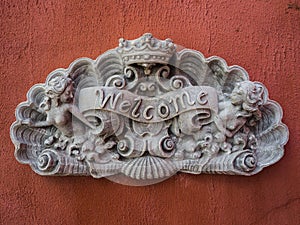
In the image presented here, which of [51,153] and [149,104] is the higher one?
[149,104]

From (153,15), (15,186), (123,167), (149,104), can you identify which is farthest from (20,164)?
(153,15)

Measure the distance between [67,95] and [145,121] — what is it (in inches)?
9.4

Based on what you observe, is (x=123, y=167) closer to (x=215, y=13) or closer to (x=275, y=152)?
(x=275, y=152)

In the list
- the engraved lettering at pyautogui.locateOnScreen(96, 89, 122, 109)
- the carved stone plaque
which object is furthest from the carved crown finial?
the engraved lettering at pyautogui.locateOnScreen(96, 89, 122, 109)

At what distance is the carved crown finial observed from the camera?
36.8 inches

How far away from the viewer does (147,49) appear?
938mm

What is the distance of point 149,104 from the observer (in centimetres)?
100

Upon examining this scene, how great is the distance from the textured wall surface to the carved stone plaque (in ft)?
0.23

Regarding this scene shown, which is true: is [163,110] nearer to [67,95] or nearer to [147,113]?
[147,113]

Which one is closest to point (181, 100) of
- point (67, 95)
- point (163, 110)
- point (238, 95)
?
point (163, 110)

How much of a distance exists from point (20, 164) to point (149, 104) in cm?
44

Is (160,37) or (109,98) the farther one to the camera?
(160,37)

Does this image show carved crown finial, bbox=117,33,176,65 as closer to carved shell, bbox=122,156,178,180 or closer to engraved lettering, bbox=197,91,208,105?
engraved lettering, bbox=197,91,208,105

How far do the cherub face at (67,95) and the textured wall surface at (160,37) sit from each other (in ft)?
0.44
